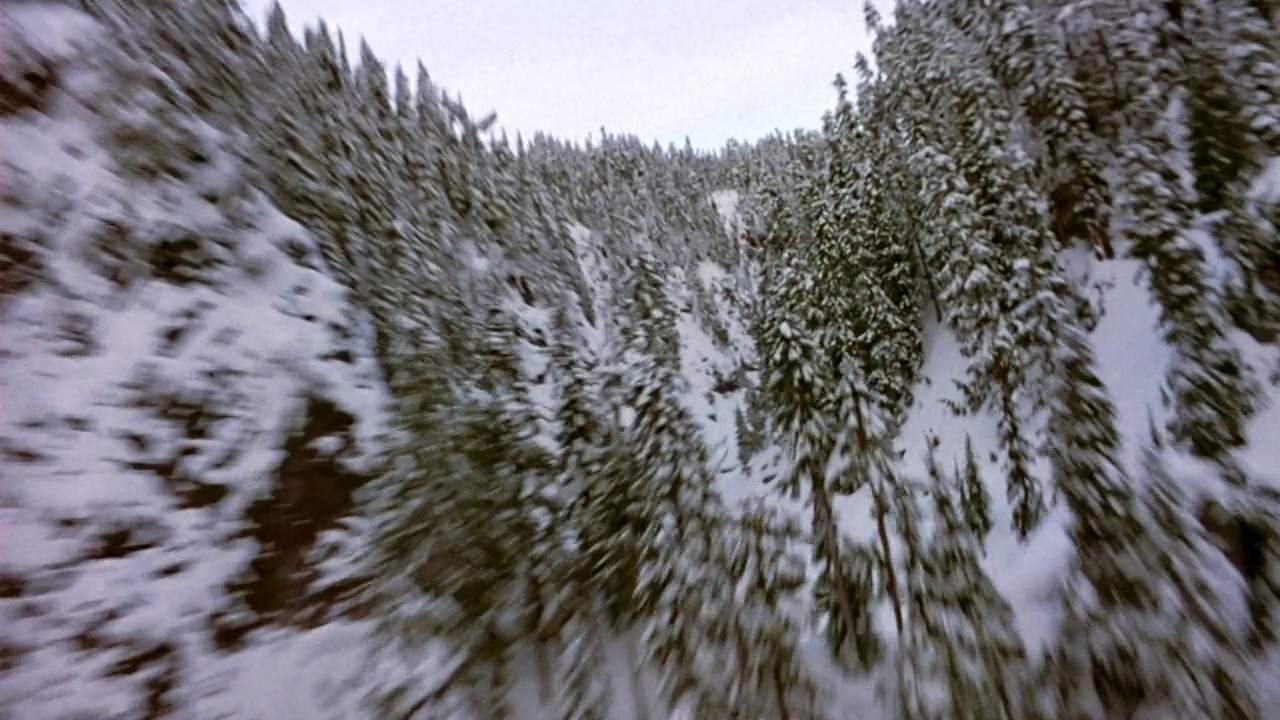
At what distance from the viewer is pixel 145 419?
5.94 metres

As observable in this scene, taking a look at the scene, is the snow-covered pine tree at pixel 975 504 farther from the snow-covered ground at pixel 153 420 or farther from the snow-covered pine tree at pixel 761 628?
the snow-covered pine tree at pixel 761 628

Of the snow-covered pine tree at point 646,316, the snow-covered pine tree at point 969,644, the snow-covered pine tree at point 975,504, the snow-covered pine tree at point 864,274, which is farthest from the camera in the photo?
the snow-covered pine tree at point 864,274

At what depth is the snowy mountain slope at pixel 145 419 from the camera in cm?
458

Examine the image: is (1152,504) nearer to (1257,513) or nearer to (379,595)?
(1257,513)

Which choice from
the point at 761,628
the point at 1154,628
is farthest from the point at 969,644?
the point at 761,628

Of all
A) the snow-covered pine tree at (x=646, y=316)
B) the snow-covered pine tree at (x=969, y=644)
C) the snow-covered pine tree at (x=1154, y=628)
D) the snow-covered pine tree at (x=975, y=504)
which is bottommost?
the snow-covered pine tree at (x=975, y=504)

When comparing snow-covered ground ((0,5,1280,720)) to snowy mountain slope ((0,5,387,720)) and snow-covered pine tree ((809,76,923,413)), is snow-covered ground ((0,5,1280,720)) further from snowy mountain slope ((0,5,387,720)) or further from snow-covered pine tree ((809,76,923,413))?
snow-covered pine tree ((809,76,923,413))

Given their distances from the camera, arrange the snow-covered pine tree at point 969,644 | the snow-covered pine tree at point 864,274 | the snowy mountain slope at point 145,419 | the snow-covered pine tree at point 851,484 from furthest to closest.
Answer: the snow-covered pine tree at point 864,274 → the snow-covered pine tree at point 851,484 → the snow-covered pine tree at point 969,644 → the snowy mountain slope at point 145,419

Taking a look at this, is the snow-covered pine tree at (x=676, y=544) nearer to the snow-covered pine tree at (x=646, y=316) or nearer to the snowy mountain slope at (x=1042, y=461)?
the snow-covered pine tree at (x=646, y=316)

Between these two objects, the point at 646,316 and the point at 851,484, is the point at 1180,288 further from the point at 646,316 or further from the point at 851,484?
the point at 646,316

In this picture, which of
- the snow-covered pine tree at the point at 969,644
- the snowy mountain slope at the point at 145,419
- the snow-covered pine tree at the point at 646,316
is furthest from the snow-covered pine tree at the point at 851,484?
the snowy mountain slope at the point at 145,419

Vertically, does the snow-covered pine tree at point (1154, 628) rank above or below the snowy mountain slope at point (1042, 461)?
above

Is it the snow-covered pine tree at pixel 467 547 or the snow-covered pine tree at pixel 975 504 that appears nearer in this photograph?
the snow-covered pine tree at pixel 467 547

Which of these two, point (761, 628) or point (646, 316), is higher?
point (646, 316)
